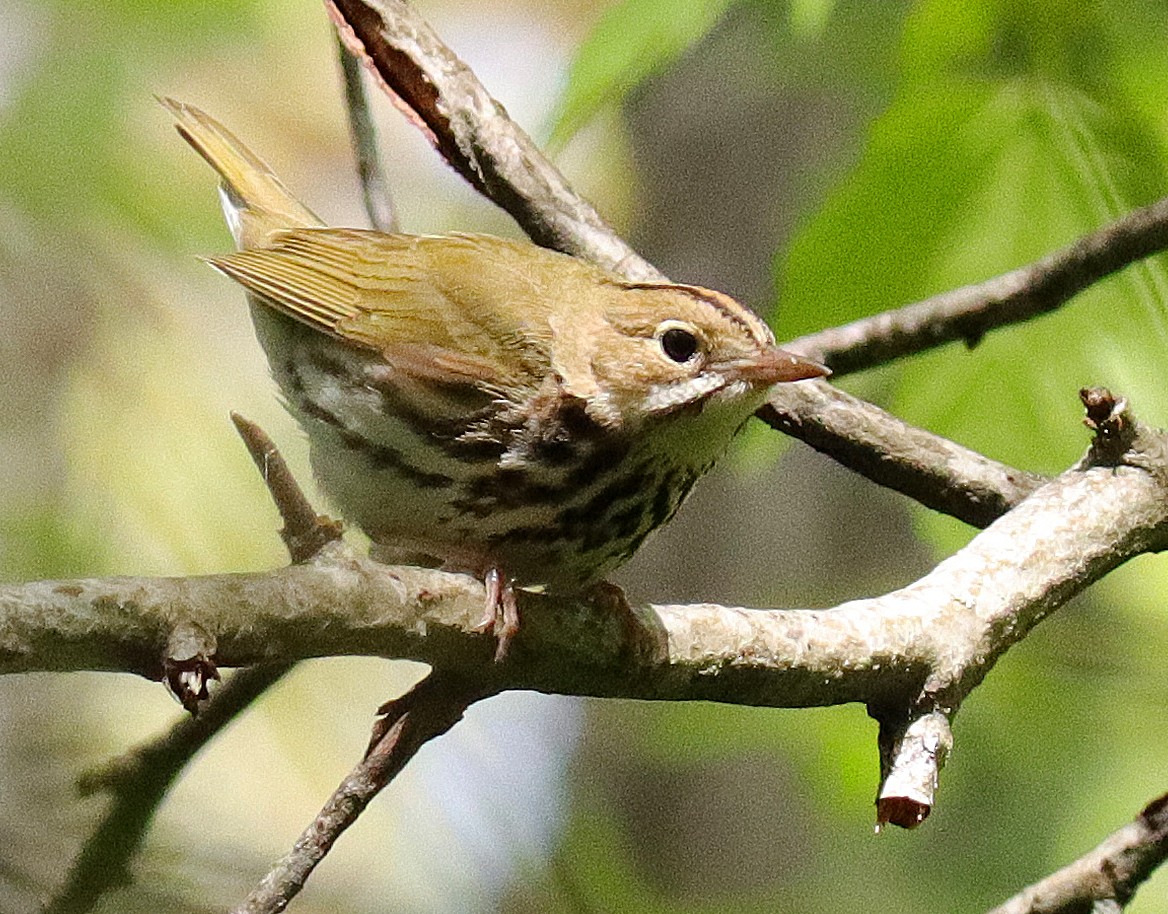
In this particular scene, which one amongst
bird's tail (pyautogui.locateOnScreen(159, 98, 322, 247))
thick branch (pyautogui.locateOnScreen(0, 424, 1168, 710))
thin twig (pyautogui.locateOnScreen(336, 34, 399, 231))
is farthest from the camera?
bird's tail (pyautogui.locateOnScreen(159, 98, 322, 247))

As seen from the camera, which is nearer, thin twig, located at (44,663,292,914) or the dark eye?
thin twig, located at (44,663,292,914)

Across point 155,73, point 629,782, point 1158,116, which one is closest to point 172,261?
point 155,73

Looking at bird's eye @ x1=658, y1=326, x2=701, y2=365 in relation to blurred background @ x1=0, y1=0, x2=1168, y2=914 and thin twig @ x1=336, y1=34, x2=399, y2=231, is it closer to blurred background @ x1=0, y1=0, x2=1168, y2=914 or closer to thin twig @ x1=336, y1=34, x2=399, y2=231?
blurred background @ x1=0, y1=0, x2=1168, y2=914

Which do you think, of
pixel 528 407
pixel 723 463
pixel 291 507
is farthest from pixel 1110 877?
pixel 723 463

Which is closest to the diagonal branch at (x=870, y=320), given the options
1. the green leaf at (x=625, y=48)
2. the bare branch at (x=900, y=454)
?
the bare branch at (x=900, y=454)

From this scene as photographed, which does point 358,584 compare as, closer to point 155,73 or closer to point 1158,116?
point 1158,116

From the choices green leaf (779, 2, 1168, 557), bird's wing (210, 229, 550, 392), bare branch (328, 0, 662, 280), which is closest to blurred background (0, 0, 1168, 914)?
green leaf (779, 2, 1168, 557)

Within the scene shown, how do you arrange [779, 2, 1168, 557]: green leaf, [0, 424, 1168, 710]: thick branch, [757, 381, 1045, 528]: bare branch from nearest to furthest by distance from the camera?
[0, 424, 1168, 710]: thick branch → [757, 381, 1045, 528]: bare branch → [779, 2, 1168, 557]: green leaf
